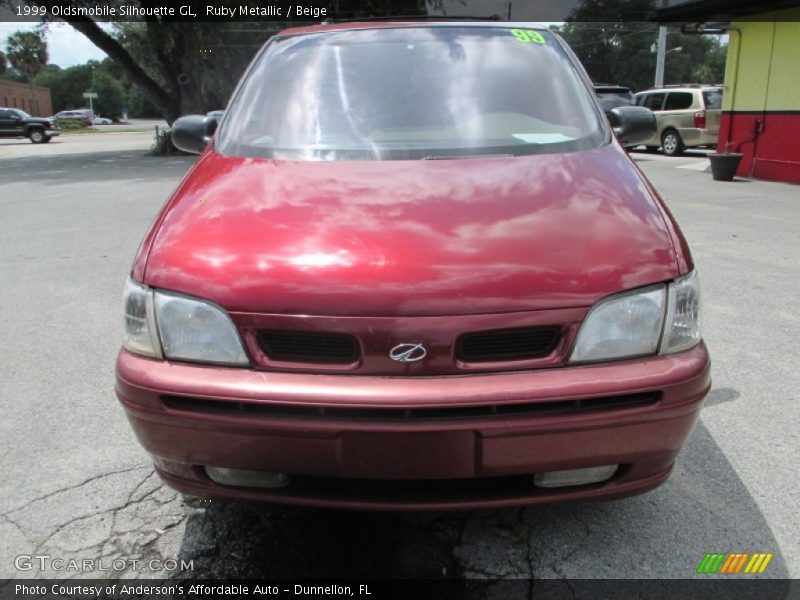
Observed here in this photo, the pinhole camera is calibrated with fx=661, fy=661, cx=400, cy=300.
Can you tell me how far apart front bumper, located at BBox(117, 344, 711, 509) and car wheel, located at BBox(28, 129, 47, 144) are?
122 feet

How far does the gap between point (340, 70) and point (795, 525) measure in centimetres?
257

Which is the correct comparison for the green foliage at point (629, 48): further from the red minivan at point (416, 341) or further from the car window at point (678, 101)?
the red minivan at point (416, 341)

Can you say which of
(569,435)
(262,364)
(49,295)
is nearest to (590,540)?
(569,435)

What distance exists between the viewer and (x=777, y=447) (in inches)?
113

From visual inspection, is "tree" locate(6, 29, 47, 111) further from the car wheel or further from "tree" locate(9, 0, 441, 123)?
"tree" locate(9, 0, 441, 123)

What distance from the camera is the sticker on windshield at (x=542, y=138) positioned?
2619 mm

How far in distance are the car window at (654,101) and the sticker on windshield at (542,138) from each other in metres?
18.0

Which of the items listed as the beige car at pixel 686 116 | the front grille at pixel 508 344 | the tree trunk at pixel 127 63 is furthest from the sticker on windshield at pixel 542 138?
the tree trunk at pixel 127 63

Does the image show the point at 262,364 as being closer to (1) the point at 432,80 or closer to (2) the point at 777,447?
(1) the point at 432,80

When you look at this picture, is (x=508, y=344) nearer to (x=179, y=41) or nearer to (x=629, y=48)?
(x=179, y=41)

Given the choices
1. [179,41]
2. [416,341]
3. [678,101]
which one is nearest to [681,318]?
[416,341]

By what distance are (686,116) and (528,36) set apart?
16.7 m

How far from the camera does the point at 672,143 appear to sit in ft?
60.5

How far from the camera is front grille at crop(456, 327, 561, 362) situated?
181cm
